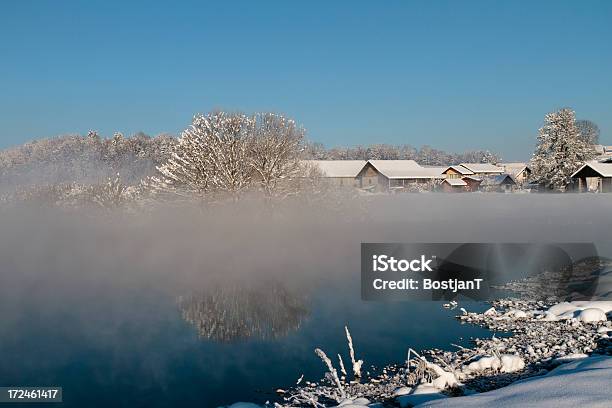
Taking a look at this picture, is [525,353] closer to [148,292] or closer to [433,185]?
[148,292]

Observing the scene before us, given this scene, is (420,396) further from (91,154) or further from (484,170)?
(484,170)

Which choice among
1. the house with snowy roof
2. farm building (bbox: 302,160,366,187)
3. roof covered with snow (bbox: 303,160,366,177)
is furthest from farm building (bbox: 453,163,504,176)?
farm building (bbox: 302,160,366,187)

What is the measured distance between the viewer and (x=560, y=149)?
2704 inches

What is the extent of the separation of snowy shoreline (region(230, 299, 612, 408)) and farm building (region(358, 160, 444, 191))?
247 ft

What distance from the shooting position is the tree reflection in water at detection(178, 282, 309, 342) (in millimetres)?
14195

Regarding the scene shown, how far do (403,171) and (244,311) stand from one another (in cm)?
8323

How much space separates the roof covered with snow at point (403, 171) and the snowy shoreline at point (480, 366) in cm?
7769

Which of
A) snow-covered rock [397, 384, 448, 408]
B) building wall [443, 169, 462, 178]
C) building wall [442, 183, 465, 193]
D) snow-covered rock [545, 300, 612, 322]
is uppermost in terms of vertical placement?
building wall [443, 169, 462, 178]

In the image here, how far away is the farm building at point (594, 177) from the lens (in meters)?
64.1

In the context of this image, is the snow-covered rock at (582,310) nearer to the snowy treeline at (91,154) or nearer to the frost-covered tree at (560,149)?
the frost-covered tree at (560,149)

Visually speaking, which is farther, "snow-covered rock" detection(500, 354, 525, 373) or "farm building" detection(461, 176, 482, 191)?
"farm building" detection(461, 176, 482, 191)

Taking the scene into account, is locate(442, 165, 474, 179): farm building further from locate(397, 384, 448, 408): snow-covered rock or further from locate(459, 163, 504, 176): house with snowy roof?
locate(397, 384, 448, 408): snow-covered rock

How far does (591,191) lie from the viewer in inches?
2589

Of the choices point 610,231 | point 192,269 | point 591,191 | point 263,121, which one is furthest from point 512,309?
point 591,191
